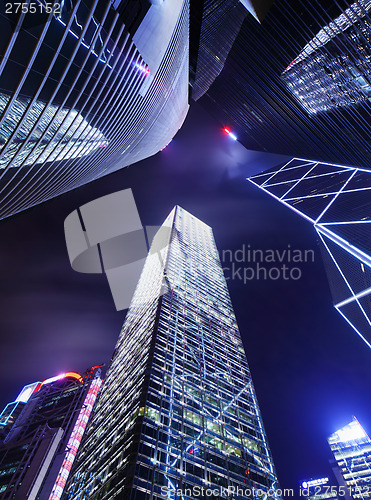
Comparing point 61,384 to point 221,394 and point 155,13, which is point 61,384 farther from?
point 155,13

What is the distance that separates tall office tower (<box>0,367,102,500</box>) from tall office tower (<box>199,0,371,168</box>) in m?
86.2

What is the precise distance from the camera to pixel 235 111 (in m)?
78.5

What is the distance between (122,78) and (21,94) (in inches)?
585

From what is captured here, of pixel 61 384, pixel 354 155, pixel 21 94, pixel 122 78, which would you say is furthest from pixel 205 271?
pixel 21 94

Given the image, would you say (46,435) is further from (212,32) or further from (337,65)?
(212,32)

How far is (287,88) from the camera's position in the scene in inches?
2095

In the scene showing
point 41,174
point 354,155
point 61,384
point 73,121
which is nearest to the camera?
point 73,121

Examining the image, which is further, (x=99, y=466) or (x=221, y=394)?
(x=221, y=394)

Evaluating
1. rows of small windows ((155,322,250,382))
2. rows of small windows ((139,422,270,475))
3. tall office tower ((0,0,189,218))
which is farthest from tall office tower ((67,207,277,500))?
tall office tower ((0,0,189,218))

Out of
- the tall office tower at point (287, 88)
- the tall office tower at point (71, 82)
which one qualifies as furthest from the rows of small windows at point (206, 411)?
the tall office tower at point (287, 88)

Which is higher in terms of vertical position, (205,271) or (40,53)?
(205,271)

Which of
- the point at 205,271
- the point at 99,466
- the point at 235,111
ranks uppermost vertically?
the point at 235,111

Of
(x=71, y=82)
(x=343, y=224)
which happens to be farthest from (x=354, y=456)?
(x=71, y=82)

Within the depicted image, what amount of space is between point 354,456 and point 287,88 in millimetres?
121905
